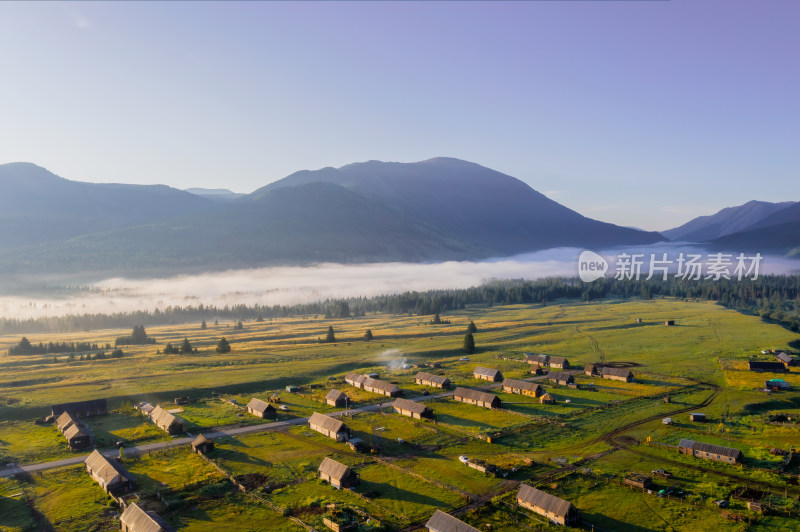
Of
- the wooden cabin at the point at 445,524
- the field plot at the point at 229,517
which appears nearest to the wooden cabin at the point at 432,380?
the field plot at the point at 229,517

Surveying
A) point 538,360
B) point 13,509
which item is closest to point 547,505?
point 13,509

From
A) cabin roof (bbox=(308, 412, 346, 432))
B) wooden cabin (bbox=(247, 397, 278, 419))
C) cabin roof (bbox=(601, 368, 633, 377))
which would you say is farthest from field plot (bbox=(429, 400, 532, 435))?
cabin roof (bbox=(601, 368, 633, 377))

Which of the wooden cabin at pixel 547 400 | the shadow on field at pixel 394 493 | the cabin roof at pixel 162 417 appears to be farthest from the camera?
the wooden cabin at pixel 547 400

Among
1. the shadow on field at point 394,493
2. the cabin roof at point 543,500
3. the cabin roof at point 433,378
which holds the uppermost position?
the cabin roof at point 543,500

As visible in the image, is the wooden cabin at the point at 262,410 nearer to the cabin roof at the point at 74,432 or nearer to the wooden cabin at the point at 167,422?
the wooden cabin at the point at 167,422

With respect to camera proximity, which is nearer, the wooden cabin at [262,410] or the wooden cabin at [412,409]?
the wooden cabin at [412,409]

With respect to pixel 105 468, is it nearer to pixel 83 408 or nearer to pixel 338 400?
pixel 83 408

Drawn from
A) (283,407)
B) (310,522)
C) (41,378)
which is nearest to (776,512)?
(310,522)
